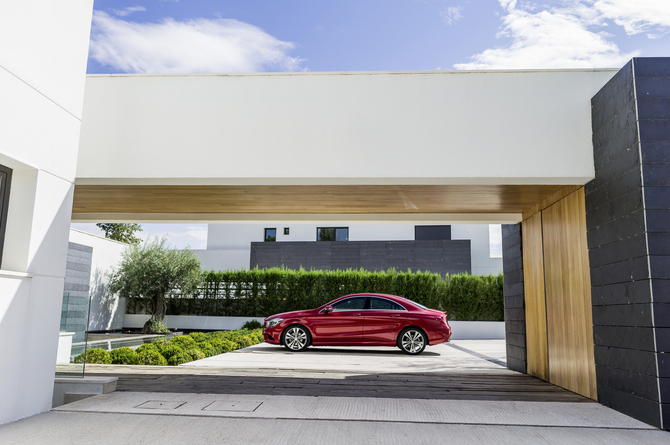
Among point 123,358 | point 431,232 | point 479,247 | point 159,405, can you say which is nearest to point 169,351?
point 123,358

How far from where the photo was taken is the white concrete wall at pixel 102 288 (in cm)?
1725

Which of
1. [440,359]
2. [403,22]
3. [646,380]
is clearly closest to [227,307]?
[440,359]

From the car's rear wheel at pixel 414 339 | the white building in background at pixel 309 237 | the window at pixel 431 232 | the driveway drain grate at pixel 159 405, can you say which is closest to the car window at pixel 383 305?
the car's rear wheel at pixel 414 339

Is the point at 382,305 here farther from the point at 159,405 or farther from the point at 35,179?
the point at 35,179

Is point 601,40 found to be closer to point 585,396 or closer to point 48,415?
point 585,396

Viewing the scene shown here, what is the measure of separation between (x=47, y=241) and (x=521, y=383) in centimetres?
620

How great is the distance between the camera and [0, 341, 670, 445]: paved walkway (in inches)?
155

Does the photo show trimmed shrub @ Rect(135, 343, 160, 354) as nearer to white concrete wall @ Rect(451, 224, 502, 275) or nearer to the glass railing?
the glass railing

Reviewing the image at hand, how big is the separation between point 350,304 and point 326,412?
5907mm

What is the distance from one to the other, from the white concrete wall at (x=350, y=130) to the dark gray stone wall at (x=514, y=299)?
2.91m

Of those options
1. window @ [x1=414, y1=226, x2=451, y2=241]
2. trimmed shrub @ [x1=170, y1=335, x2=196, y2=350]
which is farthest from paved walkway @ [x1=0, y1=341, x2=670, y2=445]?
window @ [x1=414, y1=226, x2=451, y2=241]

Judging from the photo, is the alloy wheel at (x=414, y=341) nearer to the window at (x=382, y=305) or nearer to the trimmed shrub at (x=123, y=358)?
the window at (x=382, y=305)

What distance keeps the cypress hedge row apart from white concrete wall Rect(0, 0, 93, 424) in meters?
13.4

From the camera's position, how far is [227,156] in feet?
18.2
